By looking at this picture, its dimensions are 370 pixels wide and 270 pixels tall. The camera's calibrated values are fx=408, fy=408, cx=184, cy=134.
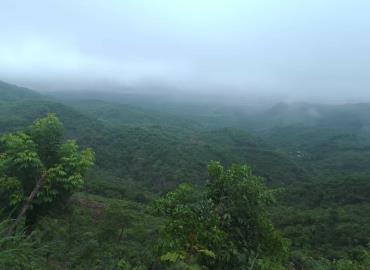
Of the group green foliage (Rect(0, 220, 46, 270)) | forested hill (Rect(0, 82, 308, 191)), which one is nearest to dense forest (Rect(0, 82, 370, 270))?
green foliage (Rect(0, 220, 46, 270))

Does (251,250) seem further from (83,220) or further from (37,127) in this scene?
(83,220)

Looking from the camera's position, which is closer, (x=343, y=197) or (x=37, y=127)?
(x=37, y=127)

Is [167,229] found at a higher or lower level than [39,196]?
higher

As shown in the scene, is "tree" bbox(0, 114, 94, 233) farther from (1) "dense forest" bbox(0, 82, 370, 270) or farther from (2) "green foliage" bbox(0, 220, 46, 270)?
(2) "green foliage" bbox(0, 220, 46, 270)

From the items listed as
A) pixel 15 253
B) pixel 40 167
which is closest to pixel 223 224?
pixel 15 253

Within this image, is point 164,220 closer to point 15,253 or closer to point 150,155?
point 15,253

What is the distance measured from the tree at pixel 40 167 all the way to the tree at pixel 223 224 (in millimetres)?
5536

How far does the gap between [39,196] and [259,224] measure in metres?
8.01

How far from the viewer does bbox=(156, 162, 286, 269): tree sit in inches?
303

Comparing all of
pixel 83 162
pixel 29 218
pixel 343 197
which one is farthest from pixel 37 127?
pixel 343 197

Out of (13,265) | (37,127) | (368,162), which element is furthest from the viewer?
(368,162)

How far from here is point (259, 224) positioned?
8664 millimetres

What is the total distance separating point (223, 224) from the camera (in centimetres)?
839

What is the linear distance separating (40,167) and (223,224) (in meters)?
7.69
